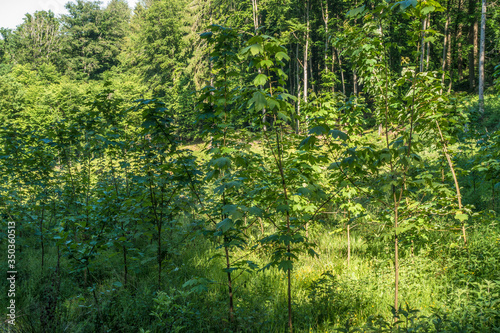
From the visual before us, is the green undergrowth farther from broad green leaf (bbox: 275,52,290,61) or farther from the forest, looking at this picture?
broad green leaf (bbox: 275,52,290,61)

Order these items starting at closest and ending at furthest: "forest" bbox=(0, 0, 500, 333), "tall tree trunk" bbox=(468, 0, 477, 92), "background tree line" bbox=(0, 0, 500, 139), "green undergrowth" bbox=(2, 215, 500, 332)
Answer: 1. "forest" bbox=(0, 0, 500, 333)
2. "green undergrowth" bbox=(2, 215, 500, 332)
3. "background tree line" bbox=(0, 0, 500, 139)
4. "tall tree trunk" bbox=(468, 0, 477, 92)

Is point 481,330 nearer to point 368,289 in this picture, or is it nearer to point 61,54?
point 368,289

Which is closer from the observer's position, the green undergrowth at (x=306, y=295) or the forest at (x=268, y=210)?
the forest at (x=268, y=210)

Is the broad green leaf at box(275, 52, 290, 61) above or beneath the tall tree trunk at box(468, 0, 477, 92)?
beneath

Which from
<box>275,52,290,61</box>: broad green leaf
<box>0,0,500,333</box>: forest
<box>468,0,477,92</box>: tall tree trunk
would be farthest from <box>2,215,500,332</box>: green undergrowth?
<box>468,0,477,92</box>: tall tree trunk

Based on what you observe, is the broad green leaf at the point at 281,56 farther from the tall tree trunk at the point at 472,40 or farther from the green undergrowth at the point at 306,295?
the tall tree trunk at the point at 472,40

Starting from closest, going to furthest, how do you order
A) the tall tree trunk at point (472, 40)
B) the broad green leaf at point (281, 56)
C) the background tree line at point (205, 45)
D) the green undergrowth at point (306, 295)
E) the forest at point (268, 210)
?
the broad green leaf at point (281, 56), the forest at point (268, 210), the green undergrowth at point (306, 295), the background tree line at point (205, 45), the tall tree trunk at point (472, 40)

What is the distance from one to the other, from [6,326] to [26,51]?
58.1 meters

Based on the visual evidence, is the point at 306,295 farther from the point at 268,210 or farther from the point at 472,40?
the point at 472,40

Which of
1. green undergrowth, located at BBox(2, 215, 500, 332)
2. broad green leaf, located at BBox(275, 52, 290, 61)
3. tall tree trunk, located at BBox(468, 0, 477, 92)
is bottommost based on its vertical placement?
green undergrowth, located at BBox(2, 215, 500, 332)

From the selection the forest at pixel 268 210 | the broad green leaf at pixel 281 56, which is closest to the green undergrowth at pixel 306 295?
the forest at pixel 268 210

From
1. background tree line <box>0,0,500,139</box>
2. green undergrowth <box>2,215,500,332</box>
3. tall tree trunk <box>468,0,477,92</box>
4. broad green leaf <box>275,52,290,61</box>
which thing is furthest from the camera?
tall tree trunk <box>468,0,477,92</box>

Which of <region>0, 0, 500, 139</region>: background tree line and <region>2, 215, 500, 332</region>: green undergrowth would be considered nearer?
<region>2, 215, 500, 332</region>: green undergrowth

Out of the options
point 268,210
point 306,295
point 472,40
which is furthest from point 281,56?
point 472,40
